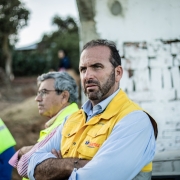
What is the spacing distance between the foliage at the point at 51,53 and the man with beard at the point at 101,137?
2086 cm

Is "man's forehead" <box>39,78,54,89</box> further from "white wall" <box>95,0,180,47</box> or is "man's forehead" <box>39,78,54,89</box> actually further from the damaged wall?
"white wall" <box>95,0,180,47</box>

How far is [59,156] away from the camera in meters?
2.40

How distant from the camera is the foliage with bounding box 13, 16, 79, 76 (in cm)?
2598

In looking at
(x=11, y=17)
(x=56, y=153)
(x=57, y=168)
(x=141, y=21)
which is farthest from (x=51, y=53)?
(x=57, y=168)

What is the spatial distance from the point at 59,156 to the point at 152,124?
0.69m

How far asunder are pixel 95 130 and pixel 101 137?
0.25 ft

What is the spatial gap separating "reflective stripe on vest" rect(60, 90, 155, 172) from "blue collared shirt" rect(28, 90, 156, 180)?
0.23 feet

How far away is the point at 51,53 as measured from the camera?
27578 millimetres

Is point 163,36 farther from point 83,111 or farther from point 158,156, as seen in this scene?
point 83,111

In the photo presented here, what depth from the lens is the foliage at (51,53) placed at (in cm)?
2598

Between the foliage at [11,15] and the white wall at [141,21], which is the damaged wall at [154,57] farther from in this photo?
the foliage at [11,15]

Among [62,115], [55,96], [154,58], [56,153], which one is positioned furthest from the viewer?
[154,58]

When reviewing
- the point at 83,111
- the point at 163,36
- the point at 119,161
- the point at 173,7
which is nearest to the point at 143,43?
the point at 163,36

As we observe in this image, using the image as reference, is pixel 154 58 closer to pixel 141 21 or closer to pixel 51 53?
pixel 141 21
